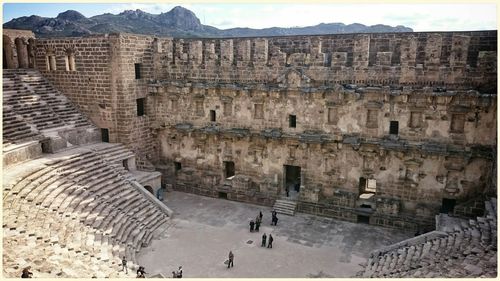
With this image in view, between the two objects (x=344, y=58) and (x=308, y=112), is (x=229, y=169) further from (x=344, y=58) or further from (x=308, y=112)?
(x=344, y=58)

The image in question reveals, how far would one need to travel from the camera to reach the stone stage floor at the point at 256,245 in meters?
14.4

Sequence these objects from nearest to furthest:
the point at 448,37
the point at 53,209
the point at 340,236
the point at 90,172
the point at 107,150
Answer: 1. the point at 53,209
2. the point at 448,37
3. the point at 340,236
4. the point at 90,172
5. the point at 107,150

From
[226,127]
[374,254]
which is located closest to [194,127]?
[226,127]

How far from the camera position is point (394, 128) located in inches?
683

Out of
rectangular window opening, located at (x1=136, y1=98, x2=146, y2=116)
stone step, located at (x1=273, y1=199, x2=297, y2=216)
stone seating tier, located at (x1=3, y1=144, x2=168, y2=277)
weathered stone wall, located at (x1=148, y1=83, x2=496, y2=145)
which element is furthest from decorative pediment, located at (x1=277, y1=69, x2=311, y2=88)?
stone seating tier, located at (x1=3, y1=144, x2=168, y2=277)

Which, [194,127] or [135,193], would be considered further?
[194,127]

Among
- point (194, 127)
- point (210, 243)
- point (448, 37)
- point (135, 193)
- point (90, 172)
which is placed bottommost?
point (210, 243)

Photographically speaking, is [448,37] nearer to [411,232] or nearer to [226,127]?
[411,232]

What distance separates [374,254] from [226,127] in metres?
9.83

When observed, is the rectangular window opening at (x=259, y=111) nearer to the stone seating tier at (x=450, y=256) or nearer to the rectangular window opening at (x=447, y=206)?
the stone seating tier at (x=450, y=256)

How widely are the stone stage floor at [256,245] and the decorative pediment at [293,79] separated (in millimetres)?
6493

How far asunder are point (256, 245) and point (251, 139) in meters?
5.97

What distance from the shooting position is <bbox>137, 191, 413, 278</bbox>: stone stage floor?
14445 mm

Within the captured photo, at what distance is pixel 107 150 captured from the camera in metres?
20.4
